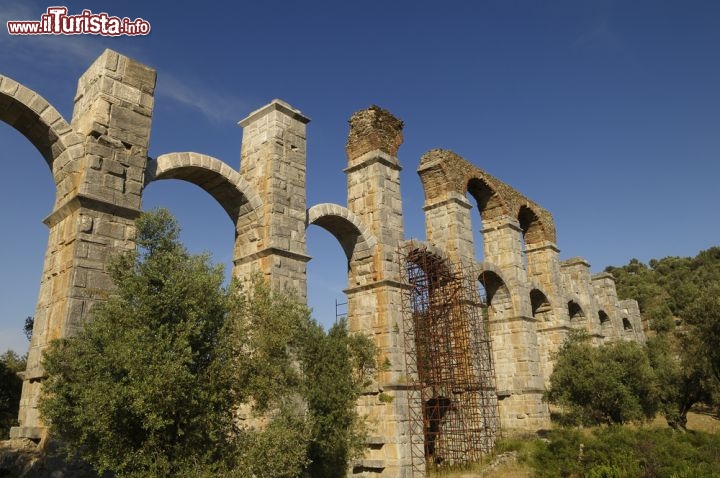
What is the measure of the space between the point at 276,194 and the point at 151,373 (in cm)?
680

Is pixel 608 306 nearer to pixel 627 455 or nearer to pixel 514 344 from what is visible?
pixel 514 344

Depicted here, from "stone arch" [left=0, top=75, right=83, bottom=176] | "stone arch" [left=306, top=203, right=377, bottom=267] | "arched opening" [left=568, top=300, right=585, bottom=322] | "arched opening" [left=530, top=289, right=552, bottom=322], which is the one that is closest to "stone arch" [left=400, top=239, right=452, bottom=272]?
"stone arch" [left=306, top=203, right=377, bottom=267]

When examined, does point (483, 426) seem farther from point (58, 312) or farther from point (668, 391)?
point (58, 312)

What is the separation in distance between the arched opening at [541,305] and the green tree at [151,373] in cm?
1992

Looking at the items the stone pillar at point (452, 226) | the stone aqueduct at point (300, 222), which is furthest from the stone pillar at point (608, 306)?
the stone pillar at point (452, 226)

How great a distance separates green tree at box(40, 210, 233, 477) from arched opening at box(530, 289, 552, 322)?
1992 cm

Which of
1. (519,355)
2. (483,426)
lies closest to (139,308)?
(483,426)

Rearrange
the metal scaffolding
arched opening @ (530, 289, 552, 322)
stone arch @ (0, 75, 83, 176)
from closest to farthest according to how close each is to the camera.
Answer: stone arch @ (0, 75, 83, 176) → the metal scaffolding → arched opening @ (530, 289, 552, 322)

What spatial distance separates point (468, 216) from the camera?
65.3 feet

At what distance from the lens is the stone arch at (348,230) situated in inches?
578

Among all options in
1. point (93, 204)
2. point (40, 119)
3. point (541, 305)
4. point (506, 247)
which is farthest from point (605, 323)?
point (40, 119)

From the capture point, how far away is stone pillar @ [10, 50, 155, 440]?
8188 millimetres

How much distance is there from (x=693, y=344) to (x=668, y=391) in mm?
2126

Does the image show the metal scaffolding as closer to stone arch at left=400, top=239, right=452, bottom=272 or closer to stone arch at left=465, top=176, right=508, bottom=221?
stone arch at left=400, top=239, right=452, bottom=272
